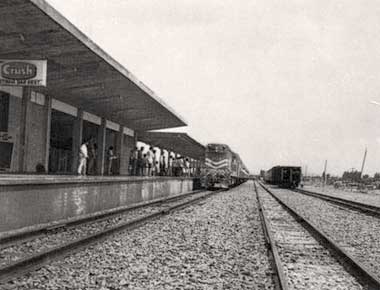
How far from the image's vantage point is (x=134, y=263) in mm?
7539

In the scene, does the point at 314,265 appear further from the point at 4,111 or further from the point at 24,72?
the point at 4,111

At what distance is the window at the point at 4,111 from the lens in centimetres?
1884

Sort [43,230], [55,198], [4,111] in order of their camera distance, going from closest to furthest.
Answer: [43,230]
[55,198]
[4,111]

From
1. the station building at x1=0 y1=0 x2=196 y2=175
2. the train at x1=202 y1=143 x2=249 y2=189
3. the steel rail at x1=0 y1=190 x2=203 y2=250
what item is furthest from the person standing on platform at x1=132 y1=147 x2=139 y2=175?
the train at x1=202 y1=143 x2=249 y2=189

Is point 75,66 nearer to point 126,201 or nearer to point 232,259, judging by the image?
point 126,201

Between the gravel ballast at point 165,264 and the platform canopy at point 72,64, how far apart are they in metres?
4.82

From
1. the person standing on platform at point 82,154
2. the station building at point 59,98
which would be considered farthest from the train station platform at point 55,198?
the station building at point 59,98

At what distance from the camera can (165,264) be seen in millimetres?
7566

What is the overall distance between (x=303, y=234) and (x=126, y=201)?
7492 millimetres

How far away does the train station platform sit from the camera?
9.61 m


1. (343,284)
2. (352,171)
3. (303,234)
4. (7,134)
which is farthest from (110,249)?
(352,171)

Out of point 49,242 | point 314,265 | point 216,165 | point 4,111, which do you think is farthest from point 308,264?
point 216,165

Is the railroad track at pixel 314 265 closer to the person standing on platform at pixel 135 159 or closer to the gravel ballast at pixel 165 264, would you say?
the gravel ballast at pixel 165 264

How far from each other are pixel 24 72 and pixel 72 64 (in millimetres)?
3817
